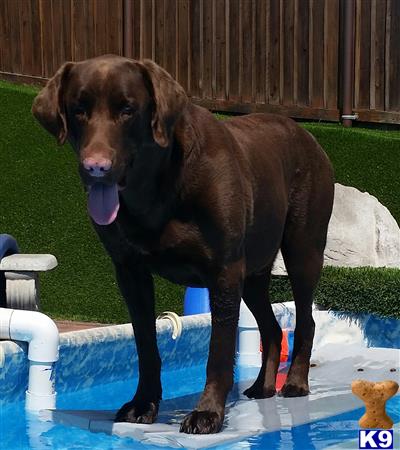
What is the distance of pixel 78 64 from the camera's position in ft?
15.6

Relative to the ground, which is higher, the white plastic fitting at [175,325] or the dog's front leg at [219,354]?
the dog's front leg at [219,354]

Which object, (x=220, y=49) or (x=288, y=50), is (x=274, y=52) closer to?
(x=288, y=50)

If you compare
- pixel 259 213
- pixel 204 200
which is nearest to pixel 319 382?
pixel 259 213

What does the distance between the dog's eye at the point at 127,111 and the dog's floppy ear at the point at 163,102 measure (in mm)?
112

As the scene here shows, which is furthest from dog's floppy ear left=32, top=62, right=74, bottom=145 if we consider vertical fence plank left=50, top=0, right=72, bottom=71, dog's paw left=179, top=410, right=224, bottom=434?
vertical fence plank left=50, top=0, right=72, bottom=71

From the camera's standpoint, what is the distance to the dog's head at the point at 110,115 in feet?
14.8

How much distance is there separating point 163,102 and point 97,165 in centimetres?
46

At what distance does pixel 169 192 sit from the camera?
4.95 m

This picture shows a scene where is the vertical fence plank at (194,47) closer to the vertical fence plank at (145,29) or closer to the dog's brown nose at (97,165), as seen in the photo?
the vertical fence plank at (145,29)

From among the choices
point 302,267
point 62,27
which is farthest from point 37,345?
point 62,27

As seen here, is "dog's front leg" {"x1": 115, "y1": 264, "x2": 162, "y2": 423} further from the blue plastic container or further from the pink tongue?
the blue plastic container

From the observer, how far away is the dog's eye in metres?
4.61

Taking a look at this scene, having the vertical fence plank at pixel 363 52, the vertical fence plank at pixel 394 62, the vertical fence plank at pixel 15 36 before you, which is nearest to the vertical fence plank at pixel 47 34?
the vertical fence plank at pixel 15 36

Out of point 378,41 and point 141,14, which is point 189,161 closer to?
point 378,41
